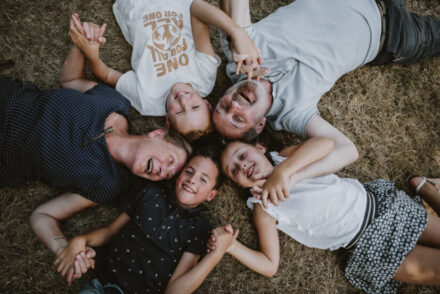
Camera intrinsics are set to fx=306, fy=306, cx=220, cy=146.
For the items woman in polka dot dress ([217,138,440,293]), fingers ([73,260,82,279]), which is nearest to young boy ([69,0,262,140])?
woman in polka dot dress ([217,138,440,293])

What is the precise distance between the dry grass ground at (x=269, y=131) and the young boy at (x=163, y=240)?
0.94ft

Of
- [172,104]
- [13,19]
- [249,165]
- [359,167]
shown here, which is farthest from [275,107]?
[13,19]

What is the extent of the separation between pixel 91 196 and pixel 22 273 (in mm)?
822

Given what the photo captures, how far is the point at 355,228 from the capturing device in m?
2.16

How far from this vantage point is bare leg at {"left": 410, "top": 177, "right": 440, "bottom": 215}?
235 centimetres

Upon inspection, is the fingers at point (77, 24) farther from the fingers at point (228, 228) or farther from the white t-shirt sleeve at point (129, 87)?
the fingers at point (228, 228)

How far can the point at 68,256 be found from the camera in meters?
1.91

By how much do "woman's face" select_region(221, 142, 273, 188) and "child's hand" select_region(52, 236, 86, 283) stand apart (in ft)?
3.51

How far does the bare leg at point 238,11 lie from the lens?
2.16 metres

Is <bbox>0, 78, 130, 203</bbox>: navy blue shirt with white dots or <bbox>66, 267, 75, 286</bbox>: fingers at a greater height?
<bbox>0, 78, 130, 203</bbox>: navy blue shirt with white dots

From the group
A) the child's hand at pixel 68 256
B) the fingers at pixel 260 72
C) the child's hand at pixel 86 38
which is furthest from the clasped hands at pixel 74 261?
the fingers at pixel 260 72

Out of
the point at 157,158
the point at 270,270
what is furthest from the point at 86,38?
the point at 270,270

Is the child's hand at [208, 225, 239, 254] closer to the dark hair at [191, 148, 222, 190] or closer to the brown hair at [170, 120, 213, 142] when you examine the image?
the dark hair at [191, 148, 222, 190]

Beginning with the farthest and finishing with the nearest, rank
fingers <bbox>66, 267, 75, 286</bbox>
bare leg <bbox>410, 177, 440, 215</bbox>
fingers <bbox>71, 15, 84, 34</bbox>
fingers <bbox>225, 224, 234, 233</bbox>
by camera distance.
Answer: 1. bare leg <bbox>410, 177, 440, 215</bbox>
2. fingers <bbox>225, 224, 234, 233</bbox>
3. fingers <bbox>71, 15, 84, 34</bbox>
4. fingers <bbox>66, 267, 75, 286</bbox>
